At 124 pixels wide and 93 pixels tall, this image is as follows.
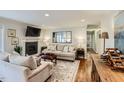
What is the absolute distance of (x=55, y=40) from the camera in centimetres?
848

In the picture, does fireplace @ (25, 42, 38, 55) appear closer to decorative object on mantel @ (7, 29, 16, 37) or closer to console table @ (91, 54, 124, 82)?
decorative object on mantel @ (7, 29, 16, 37)

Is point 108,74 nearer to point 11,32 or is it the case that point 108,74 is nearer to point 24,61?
point 24,61

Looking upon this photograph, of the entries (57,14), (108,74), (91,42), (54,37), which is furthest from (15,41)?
(91,42)

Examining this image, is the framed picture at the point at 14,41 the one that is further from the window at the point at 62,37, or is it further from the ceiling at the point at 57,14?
the window at the point at 62,37

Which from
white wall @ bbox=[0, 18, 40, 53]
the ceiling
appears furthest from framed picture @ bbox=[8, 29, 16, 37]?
the ceiling

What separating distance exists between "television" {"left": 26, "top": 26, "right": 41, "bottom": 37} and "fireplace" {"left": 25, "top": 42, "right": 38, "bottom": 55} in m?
0.53

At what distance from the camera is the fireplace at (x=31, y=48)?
6997mm

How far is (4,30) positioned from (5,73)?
3068 mm

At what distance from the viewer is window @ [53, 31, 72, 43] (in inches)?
316

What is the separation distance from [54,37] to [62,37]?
2.06 ft

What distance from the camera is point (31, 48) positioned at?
743cm
